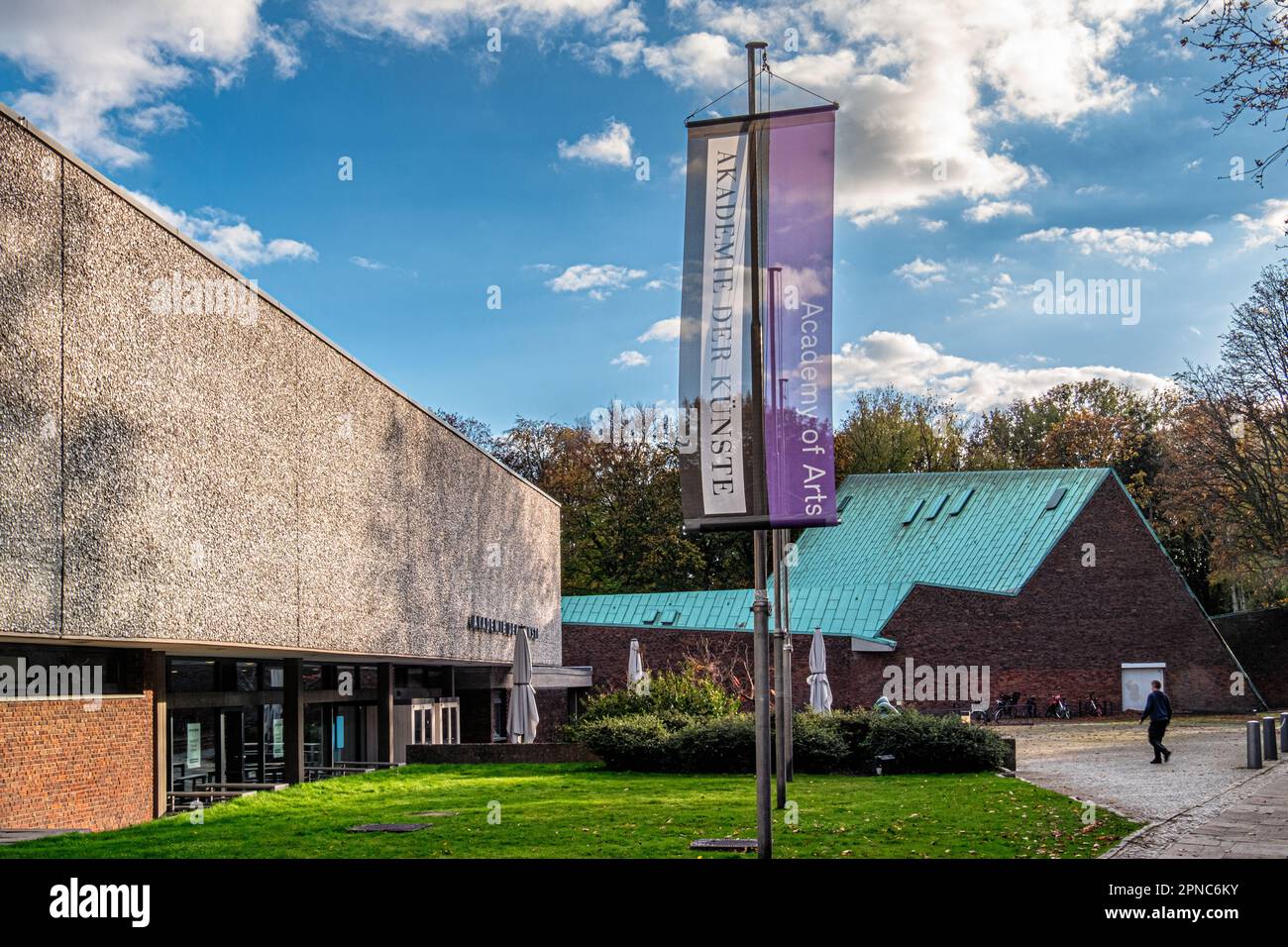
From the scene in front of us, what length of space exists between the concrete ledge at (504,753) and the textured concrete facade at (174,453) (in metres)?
2.99

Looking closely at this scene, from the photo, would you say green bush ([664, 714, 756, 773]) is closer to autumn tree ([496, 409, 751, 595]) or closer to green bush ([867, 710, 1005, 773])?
green bush ([867, 710, 1005, 773])

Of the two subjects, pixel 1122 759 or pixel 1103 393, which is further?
pixel 1103 393

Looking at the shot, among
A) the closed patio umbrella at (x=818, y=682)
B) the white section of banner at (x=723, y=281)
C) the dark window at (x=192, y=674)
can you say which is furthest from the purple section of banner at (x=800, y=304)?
the closed patio umbrella at (x=818, y=682)

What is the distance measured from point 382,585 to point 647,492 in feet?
111

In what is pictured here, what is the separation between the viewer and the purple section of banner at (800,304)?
34.2 ft

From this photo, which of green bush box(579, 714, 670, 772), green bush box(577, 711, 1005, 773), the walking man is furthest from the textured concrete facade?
the walking man

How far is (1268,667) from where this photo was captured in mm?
44219

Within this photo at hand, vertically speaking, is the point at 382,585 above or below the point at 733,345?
below

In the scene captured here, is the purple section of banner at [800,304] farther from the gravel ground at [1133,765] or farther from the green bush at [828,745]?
the green bush at [828,745]

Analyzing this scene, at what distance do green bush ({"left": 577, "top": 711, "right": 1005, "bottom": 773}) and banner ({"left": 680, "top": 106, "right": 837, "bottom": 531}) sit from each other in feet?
35.9

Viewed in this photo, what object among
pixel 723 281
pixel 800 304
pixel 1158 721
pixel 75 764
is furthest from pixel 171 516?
pixel 1158 721

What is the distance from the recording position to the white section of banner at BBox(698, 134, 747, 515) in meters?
10.4

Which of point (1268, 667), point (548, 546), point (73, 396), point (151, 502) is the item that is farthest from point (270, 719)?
point (1268, 667)

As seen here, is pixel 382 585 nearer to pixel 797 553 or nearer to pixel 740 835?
pixel 740 835
